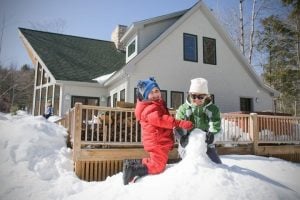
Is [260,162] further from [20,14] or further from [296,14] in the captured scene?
[296,14]

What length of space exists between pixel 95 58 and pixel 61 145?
11213 millimetres

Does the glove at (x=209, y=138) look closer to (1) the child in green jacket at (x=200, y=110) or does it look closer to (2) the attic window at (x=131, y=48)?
(1) the child in green jacket at (x=200, y=110)

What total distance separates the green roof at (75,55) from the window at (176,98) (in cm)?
429

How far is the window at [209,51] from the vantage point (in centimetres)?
1459

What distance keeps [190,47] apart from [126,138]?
8.42 metres

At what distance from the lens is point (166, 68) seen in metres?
13.3

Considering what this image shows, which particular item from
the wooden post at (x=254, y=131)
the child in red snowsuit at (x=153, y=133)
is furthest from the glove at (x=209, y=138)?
the wooden post at (x=254, y=131)

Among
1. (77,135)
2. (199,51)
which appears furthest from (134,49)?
(77,135)

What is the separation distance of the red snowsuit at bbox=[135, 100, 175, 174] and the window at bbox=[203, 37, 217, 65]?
11113mm

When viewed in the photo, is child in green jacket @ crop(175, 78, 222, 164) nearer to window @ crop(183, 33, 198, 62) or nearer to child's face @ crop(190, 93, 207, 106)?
child's face @ crop(190, 93, 207, 106)

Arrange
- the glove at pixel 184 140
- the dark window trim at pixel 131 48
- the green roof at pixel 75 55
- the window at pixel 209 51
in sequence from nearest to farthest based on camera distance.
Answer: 1. the glove at pixel 184 140
2. the dark window trim at pixel 131 48
3. the window at pixel 209 51
4. the green roof at pixel 75 55

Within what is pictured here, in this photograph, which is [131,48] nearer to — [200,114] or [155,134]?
[200,114]

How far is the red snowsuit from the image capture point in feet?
12.2

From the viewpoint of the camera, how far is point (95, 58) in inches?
688
